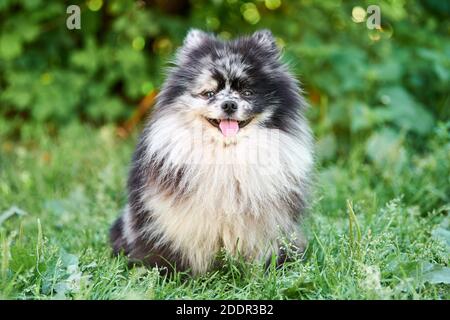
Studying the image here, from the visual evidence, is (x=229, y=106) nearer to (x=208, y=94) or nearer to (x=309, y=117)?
(x=208, y=94)

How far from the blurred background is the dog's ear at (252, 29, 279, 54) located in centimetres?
209

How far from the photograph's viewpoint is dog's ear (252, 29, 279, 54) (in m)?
3.29

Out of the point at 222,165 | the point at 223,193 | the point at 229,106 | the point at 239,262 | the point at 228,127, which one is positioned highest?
the point at 229,106

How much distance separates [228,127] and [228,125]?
0.01 m

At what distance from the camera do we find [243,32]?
6012mm

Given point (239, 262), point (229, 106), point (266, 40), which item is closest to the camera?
point (229, 106)

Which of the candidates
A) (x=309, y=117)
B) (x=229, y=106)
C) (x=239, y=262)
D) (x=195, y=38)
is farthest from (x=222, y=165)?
(x=309, y=117)

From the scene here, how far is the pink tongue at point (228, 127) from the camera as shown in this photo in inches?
120

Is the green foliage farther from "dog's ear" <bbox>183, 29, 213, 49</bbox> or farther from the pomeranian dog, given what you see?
"dog's ear" <bbox>183, 29, 213, 49</bbox>

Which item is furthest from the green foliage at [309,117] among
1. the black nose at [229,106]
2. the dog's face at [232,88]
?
the black nose at [229,106]

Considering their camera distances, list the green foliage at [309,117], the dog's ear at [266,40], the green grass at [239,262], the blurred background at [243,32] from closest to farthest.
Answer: the green grass at [239,262]
the green foliage at [309,117]
the dog's ear at [266,40]
the blurred background at [243,32]

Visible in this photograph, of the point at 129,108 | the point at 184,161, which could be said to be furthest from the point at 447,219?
the point at 129,108

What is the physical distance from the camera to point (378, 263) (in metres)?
2.95

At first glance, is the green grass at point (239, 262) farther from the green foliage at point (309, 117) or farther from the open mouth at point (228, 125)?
the open mouth at point (228, 125)
